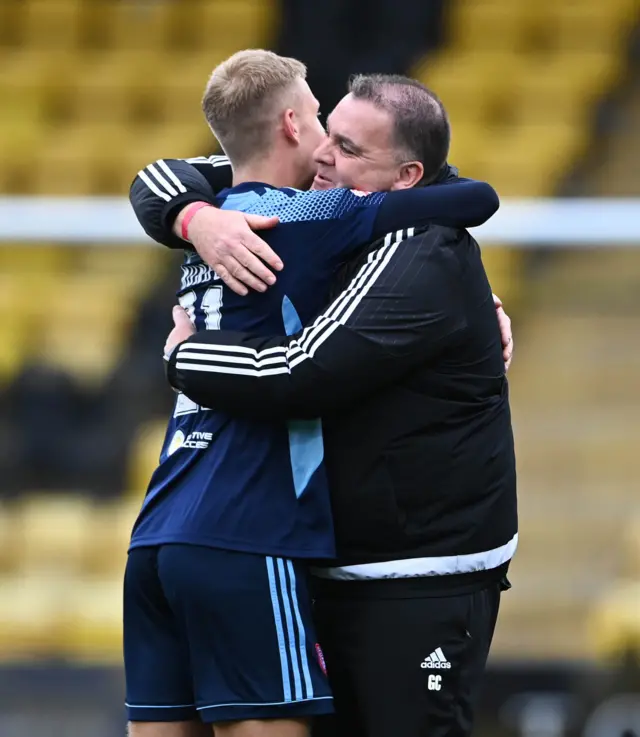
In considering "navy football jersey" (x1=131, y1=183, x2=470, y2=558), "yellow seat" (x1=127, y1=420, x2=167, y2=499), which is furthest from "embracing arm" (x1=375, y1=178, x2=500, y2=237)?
"yellow seat" (x1=127, y1=420, x2=167, y2=499)

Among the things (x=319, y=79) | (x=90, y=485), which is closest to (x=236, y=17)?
(x=319, y=79)

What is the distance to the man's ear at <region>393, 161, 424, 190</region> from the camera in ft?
6.42

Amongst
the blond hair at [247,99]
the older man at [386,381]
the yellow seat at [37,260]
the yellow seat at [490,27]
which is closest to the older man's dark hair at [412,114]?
the older man at [386,381]

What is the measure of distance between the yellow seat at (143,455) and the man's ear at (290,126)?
2567 millimetres

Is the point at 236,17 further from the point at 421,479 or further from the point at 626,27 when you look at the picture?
the point at 421,479

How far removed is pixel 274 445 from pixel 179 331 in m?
0.21

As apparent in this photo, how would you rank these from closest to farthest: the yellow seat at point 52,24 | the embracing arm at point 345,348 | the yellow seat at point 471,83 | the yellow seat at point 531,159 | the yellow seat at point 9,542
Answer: the embracing arm at point 345,348 → the yellow seat at point 9,542 → the yellow seat at point 531,159 → the yellow seat at point 471,83 → the yellow seat at point 52,24

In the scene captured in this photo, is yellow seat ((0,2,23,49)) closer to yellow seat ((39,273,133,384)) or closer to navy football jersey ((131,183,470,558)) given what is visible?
yellow seat ((39,273,133,384))

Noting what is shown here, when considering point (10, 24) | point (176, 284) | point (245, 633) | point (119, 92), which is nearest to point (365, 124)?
point (245, 633)

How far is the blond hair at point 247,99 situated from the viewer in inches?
77.4

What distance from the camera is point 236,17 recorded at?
588 cm

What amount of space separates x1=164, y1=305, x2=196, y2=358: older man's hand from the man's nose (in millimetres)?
286

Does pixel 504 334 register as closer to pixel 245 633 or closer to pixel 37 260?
pixel 245 633

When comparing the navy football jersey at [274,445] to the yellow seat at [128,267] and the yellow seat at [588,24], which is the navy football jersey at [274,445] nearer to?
the yellow seat at [128,267]
